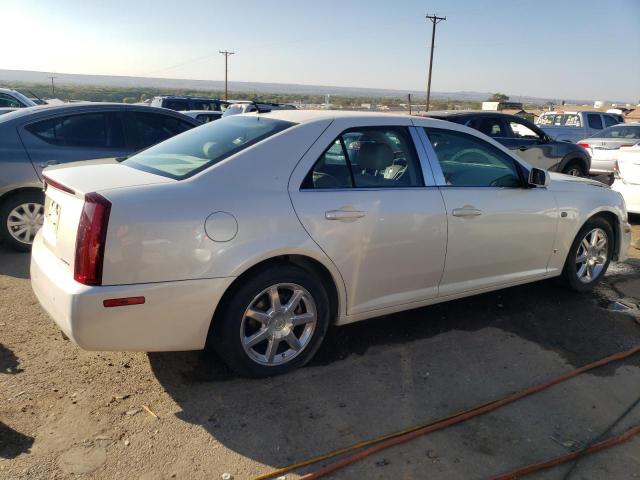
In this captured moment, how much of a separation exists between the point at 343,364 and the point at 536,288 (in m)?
2.62

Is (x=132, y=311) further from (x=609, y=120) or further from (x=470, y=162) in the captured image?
(x=609, y=120)

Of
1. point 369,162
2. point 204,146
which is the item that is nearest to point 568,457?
point 369,162

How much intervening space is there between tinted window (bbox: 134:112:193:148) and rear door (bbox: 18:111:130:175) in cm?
22

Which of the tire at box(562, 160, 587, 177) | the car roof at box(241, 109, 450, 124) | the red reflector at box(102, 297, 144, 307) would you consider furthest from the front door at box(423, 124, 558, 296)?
the tire at box(562, 160, 587, 177)

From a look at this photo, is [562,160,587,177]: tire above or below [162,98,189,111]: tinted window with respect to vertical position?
below

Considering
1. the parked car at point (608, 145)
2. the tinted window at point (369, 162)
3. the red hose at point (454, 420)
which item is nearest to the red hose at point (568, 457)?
the red hose at point (454, 420)

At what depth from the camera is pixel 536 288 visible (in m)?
5.30

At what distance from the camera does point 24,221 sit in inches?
223

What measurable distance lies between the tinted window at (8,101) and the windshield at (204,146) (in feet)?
36.0

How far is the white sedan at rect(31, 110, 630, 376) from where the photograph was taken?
2770 millimetres

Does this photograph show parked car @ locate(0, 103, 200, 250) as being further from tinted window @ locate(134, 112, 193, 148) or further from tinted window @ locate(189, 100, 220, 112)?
tinted window @ locate(189, 100, 220, 112)

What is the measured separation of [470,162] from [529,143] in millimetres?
6194

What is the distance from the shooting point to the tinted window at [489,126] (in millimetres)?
9109

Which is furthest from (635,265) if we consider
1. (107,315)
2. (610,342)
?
(107,315)
